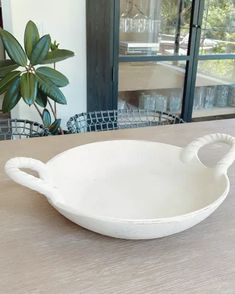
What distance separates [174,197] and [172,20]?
6.38 ft

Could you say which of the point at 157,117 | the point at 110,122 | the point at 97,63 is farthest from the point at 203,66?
the point at 110,122

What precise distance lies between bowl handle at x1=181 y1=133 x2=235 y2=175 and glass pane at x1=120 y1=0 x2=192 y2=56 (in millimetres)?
1539

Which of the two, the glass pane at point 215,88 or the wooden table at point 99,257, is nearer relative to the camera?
the wooden table at point 99,257

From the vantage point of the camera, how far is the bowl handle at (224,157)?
29.5 inches

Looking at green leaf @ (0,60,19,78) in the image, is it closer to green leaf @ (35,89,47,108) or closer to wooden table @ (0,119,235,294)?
green leaf @ (35,89,47,108)

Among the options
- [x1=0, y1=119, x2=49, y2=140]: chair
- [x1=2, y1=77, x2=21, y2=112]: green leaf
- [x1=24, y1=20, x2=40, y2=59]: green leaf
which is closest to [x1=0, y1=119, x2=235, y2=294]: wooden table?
[x1=0, y1=119, x2=49, y2=140]: chair

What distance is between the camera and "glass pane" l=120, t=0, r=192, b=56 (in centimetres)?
228

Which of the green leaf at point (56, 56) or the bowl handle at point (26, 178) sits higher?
the green leaf at point (56, 56)

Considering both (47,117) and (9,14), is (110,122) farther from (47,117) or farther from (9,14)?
(9,14)

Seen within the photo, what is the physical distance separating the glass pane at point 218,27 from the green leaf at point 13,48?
135cm

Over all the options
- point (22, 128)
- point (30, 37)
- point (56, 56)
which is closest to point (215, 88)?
point (56, 56)

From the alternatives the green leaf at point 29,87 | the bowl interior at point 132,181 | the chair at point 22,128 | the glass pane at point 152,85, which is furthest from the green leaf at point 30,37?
the bowl interior at point 132,181

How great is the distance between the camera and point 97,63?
2242mm

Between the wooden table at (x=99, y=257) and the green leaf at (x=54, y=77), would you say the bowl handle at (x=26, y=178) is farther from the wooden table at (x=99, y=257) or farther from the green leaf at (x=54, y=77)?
the green leaf at (x=54, y=77)
